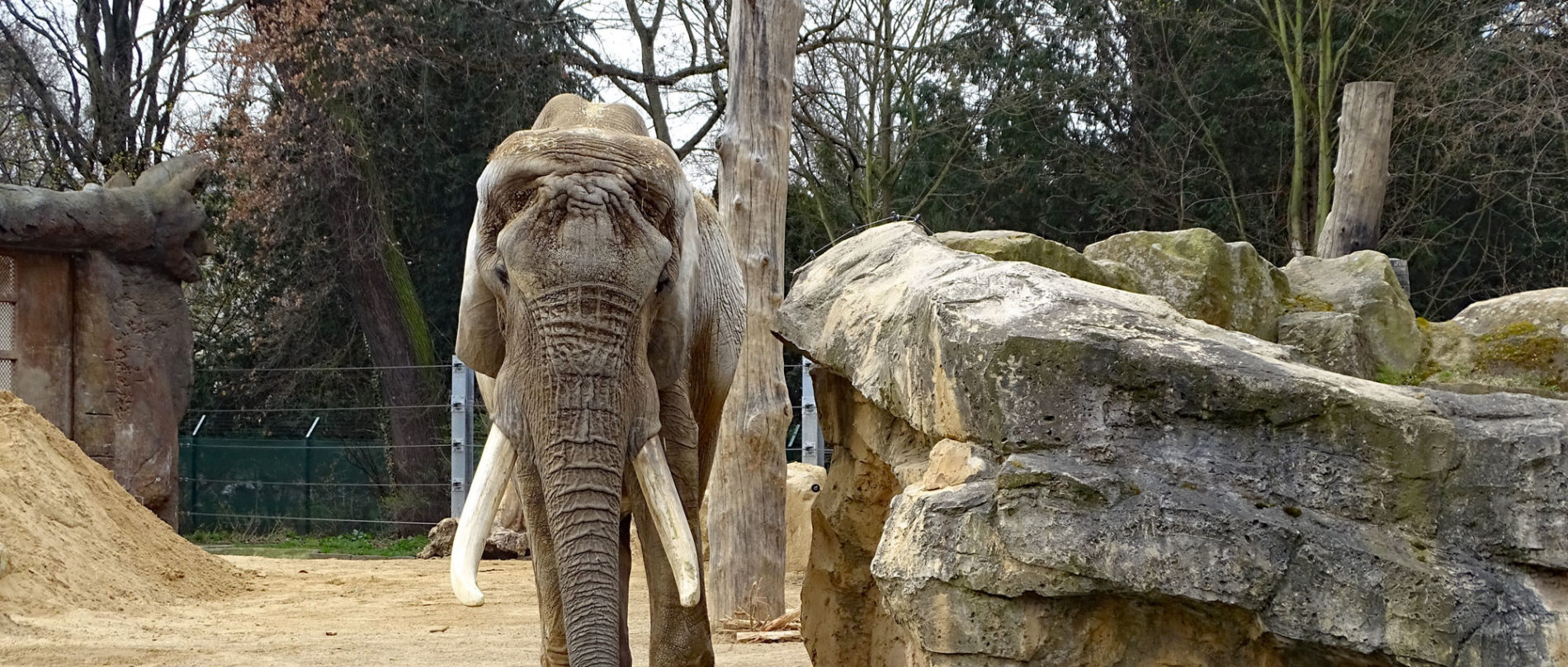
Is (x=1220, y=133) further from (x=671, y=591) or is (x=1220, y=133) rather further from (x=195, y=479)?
(x=671, y=591)

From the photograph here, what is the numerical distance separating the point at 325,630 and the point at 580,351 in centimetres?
470

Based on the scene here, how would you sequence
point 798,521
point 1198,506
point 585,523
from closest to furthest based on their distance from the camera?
1. point 1198,506
2. point 585,523
3. point 798,521

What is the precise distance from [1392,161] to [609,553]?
12326 mm

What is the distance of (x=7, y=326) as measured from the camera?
12227 mm

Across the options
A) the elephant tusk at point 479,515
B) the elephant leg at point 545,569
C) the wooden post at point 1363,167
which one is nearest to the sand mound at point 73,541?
the elephant leg at point 545,569

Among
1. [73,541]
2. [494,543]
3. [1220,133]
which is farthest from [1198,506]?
[1220,133]

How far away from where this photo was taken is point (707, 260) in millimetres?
5371

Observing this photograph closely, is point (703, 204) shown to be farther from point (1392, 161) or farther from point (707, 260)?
point (1392, 161)

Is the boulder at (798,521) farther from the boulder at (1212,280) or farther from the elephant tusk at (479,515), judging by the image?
the elephant tusk at (479,515)

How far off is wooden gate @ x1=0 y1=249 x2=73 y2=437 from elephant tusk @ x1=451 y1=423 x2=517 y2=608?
9.45 m

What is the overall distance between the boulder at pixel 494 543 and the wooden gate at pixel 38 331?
331 centimetres

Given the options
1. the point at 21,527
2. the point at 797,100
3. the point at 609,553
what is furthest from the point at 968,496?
the point at 797,100

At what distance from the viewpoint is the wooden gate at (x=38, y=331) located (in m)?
12.2

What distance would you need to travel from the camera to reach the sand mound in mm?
8141
